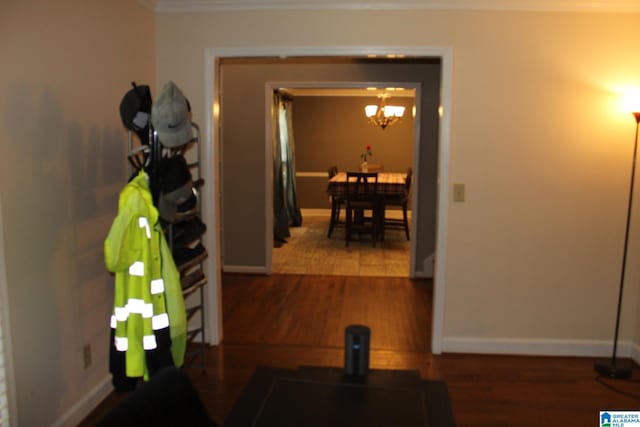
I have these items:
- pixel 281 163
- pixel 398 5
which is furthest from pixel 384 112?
pixel 398 5

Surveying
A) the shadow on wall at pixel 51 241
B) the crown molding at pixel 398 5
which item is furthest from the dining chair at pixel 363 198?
the shadow on wall at pixel 51 241

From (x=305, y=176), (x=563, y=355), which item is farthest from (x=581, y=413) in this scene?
(x=305, y=176)

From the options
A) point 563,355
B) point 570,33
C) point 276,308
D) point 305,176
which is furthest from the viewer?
point 305,176

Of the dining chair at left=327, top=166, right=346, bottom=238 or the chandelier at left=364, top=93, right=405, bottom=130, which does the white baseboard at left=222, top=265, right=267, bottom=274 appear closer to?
the dining chair at left=327, top=166, right=346, bottom=238

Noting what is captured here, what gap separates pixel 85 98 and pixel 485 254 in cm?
262

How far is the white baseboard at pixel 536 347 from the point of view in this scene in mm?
3551

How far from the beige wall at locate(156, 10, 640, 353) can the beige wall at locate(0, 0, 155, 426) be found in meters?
0.80

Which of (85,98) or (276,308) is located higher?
(85,98)

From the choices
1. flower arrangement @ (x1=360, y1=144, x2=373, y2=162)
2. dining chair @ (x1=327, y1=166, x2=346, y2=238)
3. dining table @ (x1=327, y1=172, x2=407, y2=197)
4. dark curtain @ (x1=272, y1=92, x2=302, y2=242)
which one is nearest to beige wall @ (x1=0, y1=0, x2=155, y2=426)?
dark curtain @ (x1=272, y1=92, x2=302, y2=242)

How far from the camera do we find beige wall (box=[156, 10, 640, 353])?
11.0ft

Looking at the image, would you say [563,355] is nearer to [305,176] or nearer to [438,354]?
[438,354]

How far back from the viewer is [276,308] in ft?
15.0

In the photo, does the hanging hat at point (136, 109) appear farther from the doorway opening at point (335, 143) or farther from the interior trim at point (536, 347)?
the doorway opening at point (335, 143)

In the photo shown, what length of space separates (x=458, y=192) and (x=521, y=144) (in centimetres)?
51
